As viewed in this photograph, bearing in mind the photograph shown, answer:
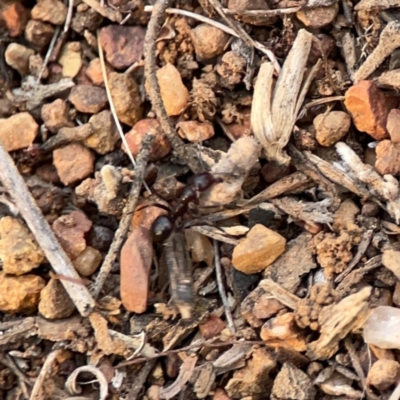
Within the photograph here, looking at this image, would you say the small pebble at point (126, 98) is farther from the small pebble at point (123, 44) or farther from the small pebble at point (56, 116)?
the small pebble at point (56, 116)

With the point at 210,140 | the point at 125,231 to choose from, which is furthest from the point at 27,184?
the point at 210,140

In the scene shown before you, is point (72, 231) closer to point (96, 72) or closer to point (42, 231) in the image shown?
point (42, 231)

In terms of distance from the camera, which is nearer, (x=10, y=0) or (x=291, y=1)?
(x=291, y=1)

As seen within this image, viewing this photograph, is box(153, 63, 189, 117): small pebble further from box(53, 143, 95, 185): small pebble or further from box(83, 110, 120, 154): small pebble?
box(53, 143, 95, 185): small pebble

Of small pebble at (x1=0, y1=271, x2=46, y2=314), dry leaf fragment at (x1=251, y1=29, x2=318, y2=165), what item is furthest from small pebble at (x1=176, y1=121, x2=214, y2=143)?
small pebble at (x1=0, y1=271, x2=46, y2=314)

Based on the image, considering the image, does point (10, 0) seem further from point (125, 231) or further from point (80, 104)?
point (125, 231)
